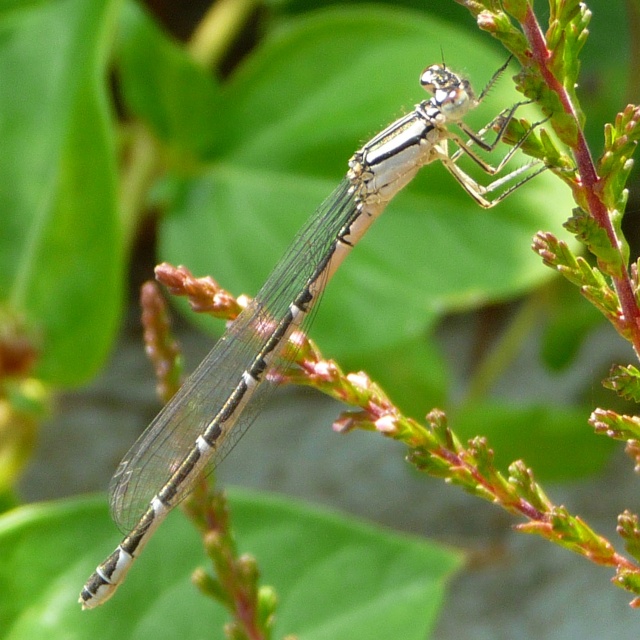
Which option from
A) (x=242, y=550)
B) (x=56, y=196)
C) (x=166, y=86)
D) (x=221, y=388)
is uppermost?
(x=166, y=86)

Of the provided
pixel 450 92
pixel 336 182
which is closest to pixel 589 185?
pixel 450 92

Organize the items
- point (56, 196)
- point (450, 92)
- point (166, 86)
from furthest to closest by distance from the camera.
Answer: point (166, 86)
point (56, 196)
point (450, 92)

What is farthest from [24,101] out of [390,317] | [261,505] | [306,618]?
[306,618]

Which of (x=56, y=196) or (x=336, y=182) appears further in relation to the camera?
(x=336, y=182)

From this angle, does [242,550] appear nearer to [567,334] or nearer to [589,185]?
[589,185]

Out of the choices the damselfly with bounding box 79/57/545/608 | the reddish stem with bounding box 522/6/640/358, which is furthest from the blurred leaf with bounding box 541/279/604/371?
the reddish stem with bounding box 522/6/640/358

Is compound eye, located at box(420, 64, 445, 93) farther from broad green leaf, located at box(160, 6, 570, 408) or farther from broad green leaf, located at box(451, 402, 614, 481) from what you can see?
broad green leaf, located at box(451, 402, 614, 481)

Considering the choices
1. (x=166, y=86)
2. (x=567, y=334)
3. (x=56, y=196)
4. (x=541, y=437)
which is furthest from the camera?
(x=166, y=86)
